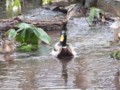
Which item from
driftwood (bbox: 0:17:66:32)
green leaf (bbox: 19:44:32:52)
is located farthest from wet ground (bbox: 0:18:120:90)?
driftwood (bbox: 0:17:66:32)

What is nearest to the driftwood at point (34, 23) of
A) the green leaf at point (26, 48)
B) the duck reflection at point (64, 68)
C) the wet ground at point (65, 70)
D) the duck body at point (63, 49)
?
the wet ground at point (65, 70)

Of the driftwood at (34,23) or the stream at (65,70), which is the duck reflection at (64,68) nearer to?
the stream at (65,70)

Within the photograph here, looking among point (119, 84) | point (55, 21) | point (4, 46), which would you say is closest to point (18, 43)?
point (4, 46)

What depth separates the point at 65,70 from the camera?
1156 centimetres

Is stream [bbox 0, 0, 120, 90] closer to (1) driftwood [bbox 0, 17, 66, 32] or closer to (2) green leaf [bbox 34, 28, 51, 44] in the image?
(2) green leaf [bbox 34, 28, 51, 44]

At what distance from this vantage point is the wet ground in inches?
397

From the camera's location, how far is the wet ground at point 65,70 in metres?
10.1

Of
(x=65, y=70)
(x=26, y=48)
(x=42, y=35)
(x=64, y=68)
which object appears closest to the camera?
(x=65, y=70)

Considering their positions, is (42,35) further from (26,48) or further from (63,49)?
(63,49)

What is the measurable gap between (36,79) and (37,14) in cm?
1142

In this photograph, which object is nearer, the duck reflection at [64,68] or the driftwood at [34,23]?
the duck reflection at [64,68]

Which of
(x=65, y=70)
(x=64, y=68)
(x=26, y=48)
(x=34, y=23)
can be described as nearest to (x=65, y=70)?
(x=65, y=70)

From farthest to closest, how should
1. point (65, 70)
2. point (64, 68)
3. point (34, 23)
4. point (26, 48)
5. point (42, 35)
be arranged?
point (34, 23)
point (42, 35)
point (26, 48)
point (64, 68)
point (65, 70)

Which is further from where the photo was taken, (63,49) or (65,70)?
(63,49)
